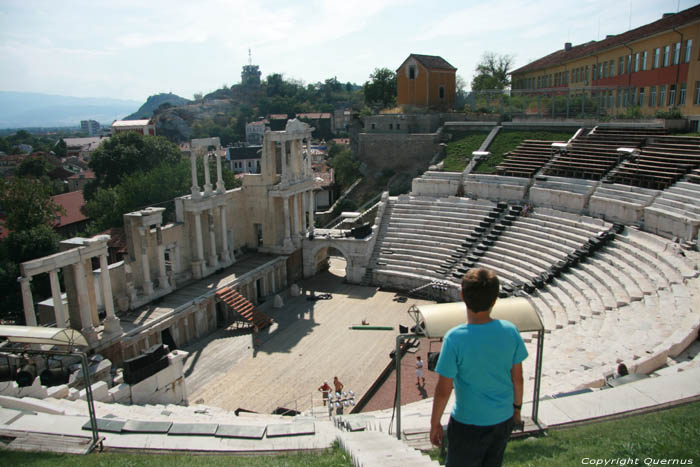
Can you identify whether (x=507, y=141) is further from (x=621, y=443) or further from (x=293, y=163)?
(x=621, y=443)

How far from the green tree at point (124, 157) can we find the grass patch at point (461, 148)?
25.9 metres

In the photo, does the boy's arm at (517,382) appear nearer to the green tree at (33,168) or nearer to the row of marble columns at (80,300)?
the row of marble columns at (80,300)

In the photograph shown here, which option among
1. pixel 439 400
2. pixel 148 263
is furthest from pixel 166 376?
pixel 439 400

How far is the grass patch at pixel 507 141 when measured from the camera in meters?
34.8

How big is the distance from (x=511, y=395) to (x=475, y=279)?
44.1 inches

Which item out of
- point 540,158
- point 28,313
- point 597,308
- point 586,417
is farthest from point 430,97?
Answer: point 586,417

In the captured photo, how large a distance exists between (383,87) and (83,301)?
52716mm

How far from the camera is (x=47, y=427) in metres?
9.80

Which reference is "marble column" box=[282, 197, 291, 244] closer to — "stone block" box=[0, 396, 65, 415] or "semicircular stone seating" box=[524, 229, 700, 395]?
"semicircular stone seating" box=[524, 229, 700, 395]

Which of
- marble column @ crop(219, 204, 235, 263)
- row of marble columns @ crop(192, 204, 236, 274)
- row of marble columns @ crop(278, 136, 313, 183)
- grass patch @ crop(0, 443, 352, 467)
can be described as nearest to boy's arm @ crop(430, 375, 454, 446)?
grass patch @ crop(0, 443, 352, 467)

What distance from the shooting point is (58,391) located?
44.3 ft

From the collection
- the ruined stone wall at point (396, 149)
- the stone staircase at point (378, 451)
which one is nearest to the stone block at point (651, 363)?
the stone staircase at point (378, 451)

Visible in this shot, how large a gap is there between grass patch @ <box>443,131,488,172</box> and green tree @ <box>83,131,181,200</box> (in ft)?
85.0

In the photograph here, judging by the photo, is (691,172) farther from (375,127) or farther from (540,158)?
(375,127)
